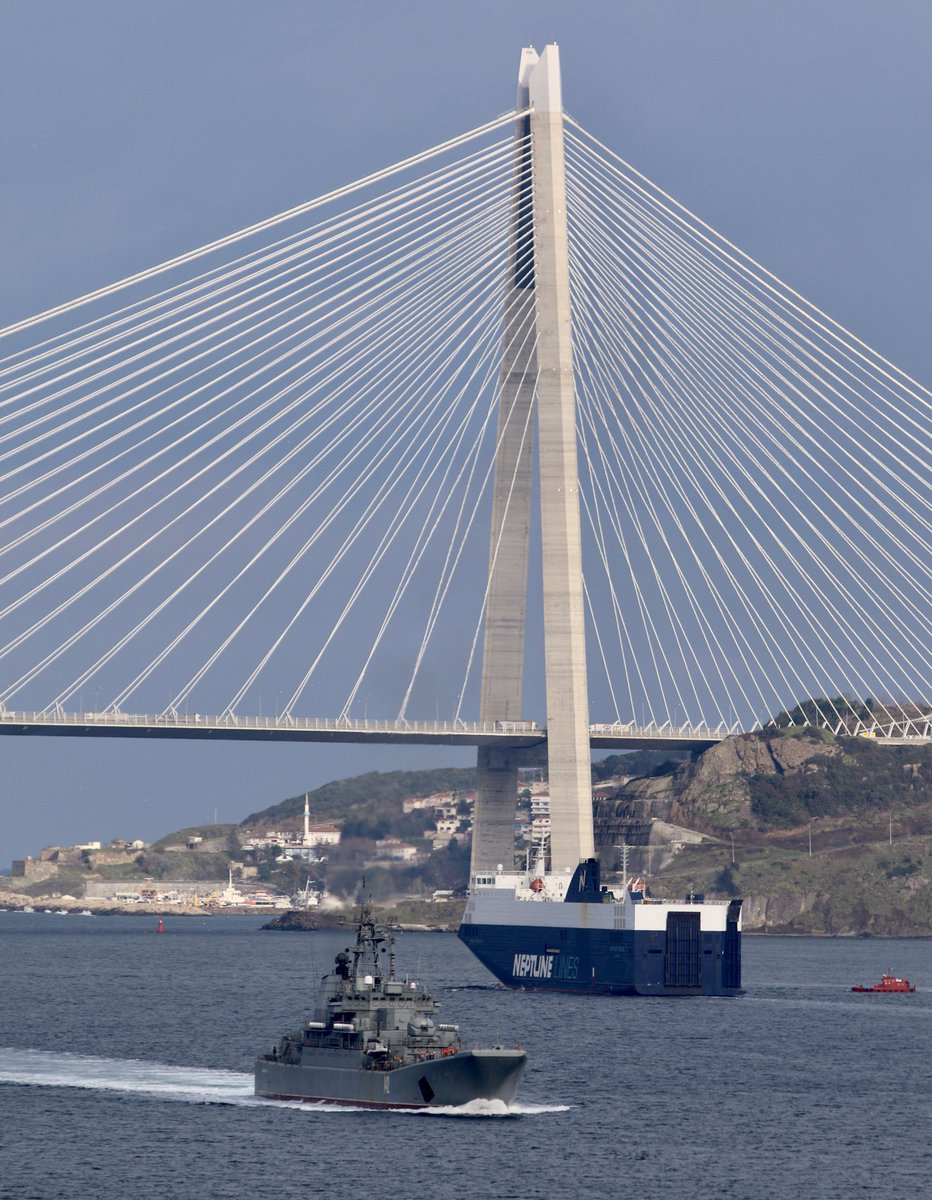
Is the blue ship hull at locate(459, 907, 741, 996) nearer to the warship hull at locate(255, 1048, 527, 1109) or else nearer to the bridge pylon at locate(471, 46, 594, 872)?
the bridge pylon at locate(471, 46, 594, 872)

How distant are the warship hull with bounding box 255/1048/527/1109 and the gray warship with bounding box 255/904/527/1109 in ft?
0.08

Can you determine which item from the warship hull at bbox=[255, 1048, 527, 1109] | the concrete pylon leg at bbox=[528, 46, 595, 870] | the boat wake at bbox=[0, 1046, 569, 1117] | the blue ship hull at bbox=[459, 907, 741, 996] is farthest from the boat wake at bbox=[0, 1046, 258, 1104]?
the concrete pylon leg at bbox=[528, 46, 595, 870]

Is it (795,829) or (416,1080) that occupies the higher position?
(795,829)

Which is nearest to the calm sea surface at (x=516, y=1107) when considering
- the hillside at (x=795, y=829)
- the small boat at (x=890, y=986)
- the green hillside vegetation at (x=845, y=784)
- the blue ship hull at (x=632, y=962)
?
the blue ship hull at (x=632, y=962)

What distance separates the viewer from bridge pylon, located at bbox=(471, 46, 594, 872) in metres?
94.4

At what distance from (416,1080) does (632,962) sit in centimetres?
4610

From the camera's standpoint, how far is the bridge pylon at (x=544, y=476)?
310ft

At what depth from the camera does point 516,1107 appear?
55.9 metres

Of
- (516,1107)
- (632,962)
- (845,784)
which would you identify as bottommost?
(516,1107)

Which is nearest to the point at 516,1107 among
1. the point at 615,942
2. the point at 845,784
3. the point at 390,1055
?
the point at 390,1055

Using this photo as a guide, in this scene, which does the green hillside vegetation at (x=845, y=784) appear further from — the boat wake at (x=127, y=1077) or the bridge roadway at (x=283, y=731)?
the boat wake at (x=127, y=1077)

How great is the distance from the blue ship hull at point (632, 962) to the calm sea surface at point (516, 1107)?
4.75 feet

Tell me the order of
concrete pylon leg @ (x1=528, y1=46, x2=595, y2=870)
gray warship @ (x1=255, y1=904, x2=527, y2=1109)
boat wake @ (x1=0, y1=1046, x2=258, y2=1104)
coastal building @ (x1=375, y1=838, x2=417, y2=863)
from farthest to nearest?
concrete pylon leg @ (x1=528, y1=46, x2=595, y2=870), coastal building @ (x1=375, y1=838, x2=417, y2=863), boat wake @ (x1=0, y1=1046, x2=258, y2=1104), gray warship @ (x1=255, y1=904, x2=527, y2=1109)

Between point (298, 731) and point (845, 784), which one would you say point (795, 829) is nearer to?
point (845, 784)
